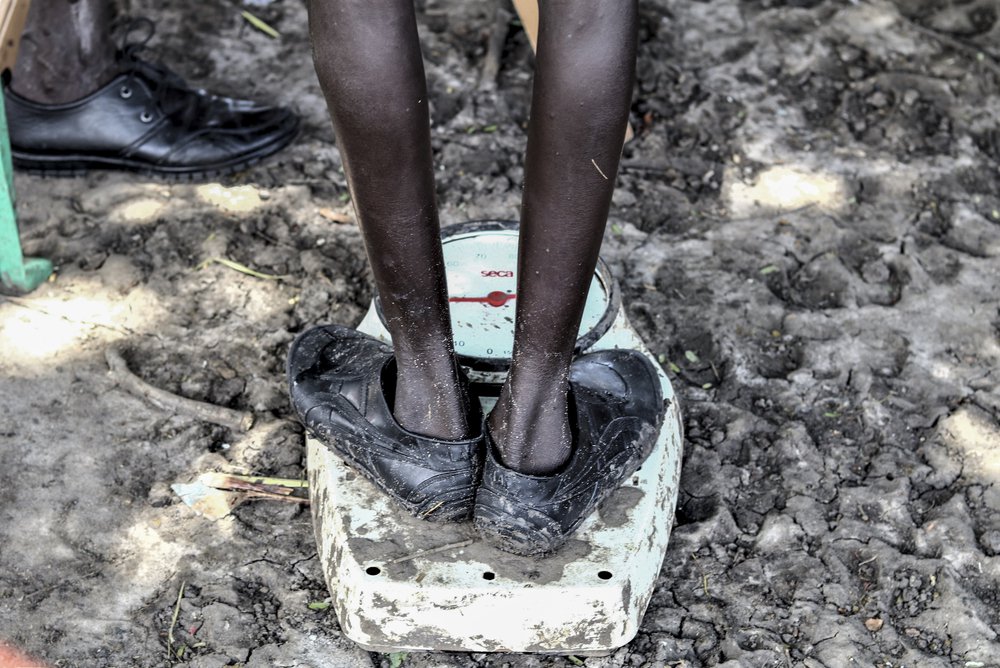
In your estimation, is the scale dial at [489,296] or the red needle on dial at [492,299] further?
the red needle on dial at [492,299]

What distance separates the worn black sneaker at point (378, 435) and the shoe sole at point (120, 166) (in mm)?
1021

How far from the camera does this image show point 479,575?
167 centimetres

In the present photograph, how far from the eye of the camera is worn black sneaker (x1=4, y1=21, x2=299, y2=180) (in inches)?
106

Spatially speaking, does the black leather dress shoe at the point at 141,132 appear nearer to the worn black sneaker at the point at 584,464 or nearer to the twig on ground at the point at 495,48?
the twig on ground at the point at 495,48

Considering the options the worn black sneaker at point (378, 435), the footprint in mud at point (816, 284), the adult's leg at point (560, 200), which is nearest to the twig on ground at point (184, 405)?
the worn black sneaker at point (378, 435)

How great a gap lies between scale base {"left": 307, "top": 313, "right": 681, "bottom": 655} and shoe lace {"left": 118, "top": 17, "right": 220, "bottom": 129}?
4.52 ft

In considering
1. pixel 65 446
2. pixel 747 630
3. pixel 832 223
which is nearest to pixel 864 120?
pixel 832 223

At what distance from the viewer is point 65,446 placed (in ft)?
6.77

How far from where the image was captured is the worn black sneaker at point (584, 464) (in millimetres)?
1658

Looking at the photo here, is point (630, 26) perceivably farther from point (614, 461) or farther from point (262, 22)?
point (262, 22)

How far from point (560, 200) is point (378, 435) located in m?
0.52

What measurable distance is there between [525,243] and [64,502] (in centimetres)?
101

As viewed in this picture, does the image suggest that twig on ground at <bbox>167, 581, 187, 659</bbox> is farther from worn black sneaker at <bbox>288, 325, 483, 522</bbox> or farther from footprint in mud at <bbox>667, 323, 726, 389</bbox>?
footprint in mud at <bbox>667, 323, 726, 389</bbox>

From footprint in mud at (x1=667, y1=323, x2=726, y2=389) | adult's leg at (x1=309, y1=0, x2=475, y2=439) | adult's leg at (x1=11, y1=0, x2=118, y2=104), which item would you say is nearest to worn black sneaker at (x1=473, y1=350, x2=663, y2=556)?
adult's leg at (x1=309, y1=0, x2=475, y2=439)
